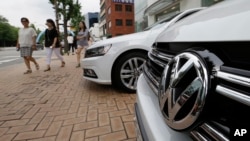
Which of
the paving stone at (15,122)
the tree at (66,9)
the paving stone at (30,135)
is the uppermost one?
the tree at (66,9)

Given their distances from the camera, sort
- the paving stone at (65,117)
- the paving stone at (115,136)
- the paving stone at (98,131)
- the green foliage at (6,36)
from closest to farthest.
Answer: the paving stone at (115,136) → the paving stone at (98,131) → the paving stone at (65,117) → the green foliage at (6,36)

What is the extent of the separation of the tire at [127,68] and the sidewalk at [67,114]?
0.91 feet

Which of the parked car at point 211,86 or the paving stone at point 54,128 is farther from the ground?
the parked car at point 211,86

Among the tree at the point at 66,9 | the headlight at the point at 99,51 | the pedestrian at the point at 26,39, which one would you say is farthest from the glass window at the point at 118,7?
the headlight at the point at 99,51

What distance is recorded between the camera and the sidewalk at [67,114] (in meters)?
2.28

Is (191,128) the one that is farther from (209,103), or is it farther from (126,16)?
(126,16)

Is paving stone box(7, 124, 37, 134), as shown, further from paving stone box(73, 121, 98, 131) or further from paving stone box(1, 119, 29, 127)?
paving stone box(73, 121, 98, 131)

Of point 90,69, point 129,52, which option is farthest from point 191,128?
point 90,69

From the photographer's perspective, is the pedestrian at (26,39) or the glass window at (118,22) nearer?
the pedestrian at (26,39)

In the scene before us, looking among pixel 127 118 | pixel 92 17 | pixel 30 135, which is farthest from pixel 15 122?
pixel 92 17

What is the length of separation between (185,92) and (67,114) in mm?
2405

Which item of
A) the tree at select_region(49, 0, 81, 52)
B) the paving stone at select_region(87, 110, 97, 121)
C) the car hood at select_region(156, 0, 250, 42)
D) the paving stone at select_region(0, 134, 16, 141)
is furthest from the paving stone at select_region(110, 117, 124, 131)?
the tree at select_region(49, 0, 81, 52)

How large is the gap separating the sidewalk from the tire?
0.28m

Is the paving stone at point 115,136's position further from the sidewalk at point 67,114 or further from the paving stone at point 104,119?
the paving stone at point 104,119
